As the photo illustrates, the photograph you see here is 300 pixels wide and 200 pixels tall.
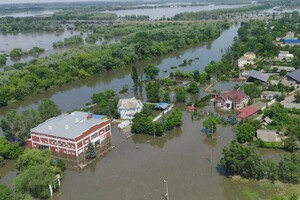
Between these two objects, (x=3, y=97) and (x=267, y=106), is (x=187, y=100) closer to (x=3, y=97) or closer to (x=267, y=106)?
(x=267, y=106)

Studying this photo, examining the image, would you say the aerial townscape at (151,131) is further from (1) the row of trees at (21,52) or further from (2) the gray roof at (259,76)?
(1) the row of trees at (21,52)

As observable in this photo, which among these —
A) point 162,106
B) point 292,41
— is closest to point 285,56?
point 292,41

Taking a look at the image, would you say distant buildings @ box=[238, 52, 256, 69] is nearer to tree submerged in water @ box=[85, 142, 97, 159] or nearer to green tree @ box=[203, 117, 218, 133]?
green tree @ box=[203, 117, 218, 133]

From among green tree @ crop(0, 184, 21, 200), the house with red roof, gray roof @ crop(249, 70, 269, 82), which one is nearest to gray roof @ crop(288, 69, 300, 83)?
gray roof @ crop(249, 70, 269, 82)

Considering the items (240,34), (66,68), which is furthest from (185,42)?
(66,68)

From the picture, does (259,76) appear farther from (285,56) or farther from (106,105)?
(106,105)
